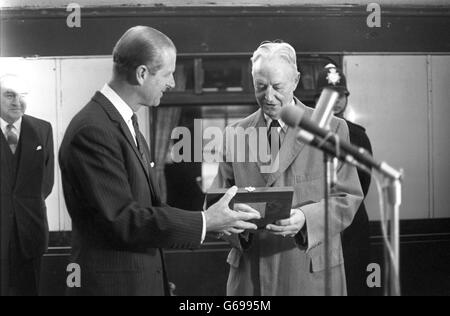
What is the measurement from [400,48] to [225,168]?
3.79 feet

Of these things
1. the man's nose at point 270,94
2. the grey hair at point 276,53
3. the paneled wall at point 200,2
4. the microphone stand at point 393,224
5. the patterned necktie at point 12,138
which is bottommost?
the microphone stand at point 393,224

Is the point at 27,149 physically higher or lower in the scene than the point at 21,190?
higher

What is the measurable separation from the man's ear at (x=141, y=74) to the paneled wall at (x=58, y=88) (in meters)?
0.88

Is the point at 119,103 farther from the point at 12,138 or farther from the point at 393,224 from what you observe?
the point at 393,224

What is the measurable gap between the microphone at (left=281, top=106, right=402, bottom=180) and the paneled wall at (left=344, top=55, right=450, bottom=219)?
1.37 m

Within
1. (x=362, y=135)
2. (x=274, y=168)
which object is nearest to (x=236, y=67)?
(x=362, y=135)

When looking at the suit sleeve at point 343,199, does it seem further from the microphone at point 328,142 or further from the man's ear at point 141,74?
the man's ear at point 141,74

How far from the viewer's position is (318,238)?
2078 millimetres

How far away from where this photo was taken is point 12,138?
230 cm

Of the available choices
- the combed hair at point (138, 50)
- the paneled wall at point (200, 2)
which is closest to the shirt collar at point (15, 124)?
the paneled wall at point (200, 2)

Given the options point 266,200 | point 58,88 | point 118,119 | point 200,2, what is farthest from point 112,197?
point 200,2

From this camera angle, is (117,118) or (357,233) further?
(357,233)

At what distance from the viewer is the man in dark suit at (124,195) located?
5.65 feet

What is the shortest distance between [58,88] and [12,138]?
0.59 metres
